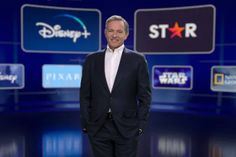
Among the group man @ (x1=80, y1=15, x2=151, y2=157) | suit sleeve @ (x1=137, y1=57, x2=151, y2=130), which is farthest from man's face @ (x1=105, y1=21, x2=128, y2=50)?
suit sleeve @ (x1=137, y1=57, x2=151, y2=130)

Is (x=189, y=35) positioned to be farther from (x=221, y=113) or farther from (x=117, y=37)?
(x=117, y=37)

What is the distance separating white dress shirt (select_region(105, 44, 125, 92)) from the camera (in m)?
1.60

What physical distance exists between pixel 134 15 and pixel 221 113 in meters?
2.43

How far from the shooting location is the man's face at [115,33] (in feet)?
5.11

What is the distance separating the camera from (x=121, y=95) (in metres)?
1.59

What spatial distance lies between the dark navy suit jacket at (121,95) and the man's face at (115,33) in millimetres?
71

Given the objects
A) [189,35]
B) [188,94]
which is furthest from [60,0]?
[188,94]

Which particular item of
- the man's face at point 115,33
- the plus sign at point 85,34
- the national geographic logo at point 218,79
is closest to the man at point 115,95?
the man's face at point 115,33

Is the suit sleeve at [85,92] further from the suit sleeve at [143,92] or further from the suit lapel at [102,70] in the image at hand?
the suit sleeve at [143,92]

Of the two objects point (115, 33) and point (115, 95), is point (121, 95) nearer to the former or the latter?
point (115, 95)

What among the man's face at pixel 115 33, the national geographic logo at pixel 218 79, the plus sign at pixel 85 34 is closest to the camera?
the man's face at pixel 115 33

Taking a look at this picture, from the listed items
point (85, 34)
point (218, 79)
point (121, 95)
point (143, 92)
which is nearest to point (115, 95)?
point (121, 95)

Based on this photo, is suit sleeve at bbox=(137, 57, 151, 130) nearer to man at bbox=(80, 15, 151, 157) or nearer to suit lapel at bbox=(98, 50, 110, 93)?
man at bbox=(80, 15, 151, 157)

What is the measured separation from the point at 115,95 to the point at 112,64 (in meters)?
0.16
